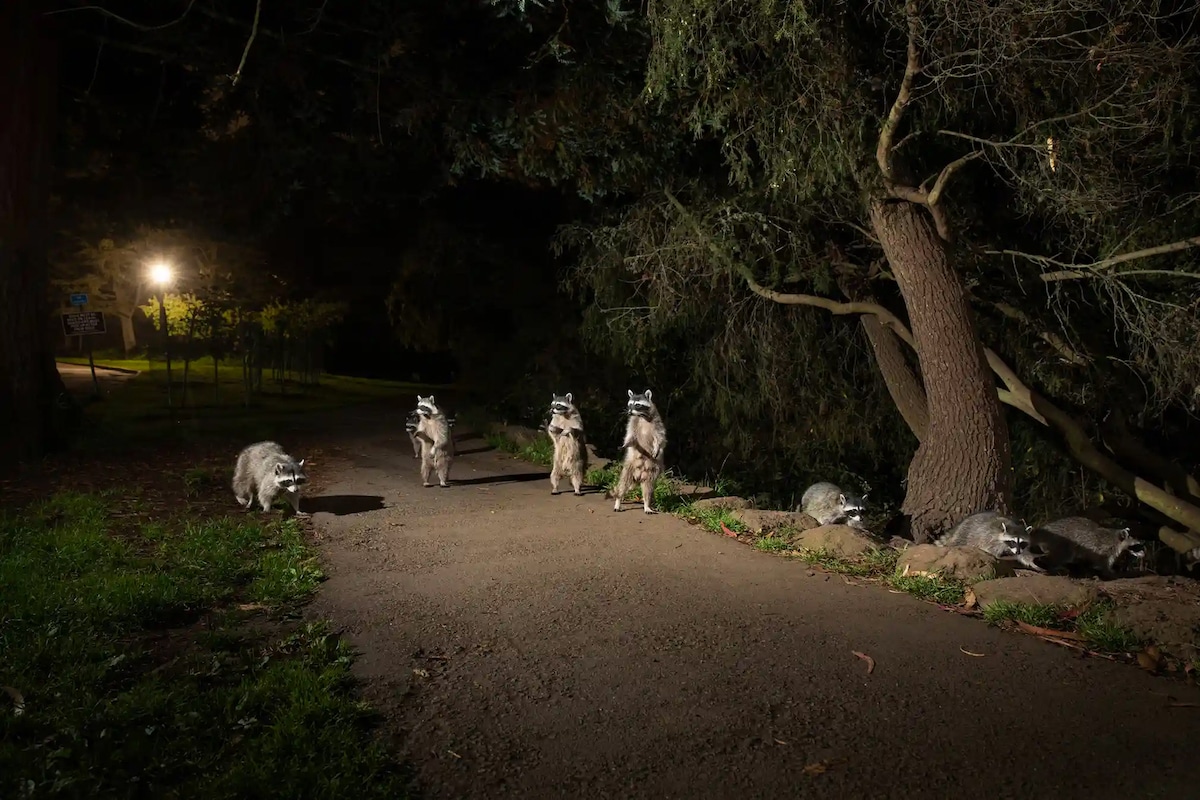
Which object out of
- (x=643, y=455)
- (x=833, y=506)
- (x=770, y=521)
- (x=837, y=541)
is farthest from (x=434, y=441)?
(x=837, y=541)

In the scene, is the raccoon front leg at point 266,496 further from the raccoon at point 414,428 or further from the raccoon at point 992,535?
the raccoon at point 992,535

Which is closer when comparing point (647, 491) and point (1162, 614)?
point (1162, 614)

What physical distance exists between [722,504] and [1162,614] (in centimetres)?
496

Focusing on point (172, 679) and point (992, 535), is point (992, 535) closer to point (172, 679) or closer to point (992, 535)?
point (992, 535)

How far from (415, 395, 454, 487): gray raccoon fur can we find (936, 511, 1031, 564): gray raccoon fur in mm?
6269

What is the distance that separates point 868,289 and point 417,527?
24.0ft

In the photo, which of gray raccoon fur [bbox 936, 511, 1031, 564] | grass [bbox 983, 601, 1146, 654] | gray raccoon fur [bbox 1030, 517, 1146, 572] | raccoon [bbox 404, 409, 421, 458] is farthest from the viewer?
→ raccoon [bbox 404, 409, 421, 458]

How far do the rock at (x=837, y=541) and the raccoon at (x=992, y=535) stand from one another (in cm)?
91

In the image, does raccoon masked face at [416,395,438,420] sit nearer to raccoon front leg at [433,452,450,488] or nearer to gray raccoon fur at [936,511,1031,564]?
raccoon front leg at [433,452,450,488]

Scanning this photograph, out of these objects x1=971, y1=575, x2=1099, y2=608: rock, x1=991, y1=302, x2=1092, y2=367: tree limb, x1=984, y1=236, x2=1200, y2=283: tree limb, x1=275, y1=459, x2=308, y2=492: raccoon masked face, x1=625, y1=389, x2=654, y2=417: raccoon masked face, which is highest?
x1=984, y1=236, x2=1200, y2=283: tree limb

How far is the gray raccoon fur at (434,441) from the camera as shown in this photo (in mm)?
11805

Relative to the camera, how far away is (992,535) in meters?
8.48

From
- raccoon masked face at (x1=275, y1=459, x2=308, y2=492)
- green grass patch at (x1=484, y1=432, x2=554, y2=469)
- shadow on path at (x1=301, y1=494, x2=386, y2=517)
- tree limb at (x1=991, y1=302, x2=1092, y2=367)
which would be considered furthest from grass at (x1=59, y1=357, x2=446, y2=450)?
tree limb at (x1=991, y1=302, x2=1092, y2=367)

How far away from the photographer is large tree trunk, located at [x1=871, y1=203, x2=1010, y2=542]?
30.3ft
